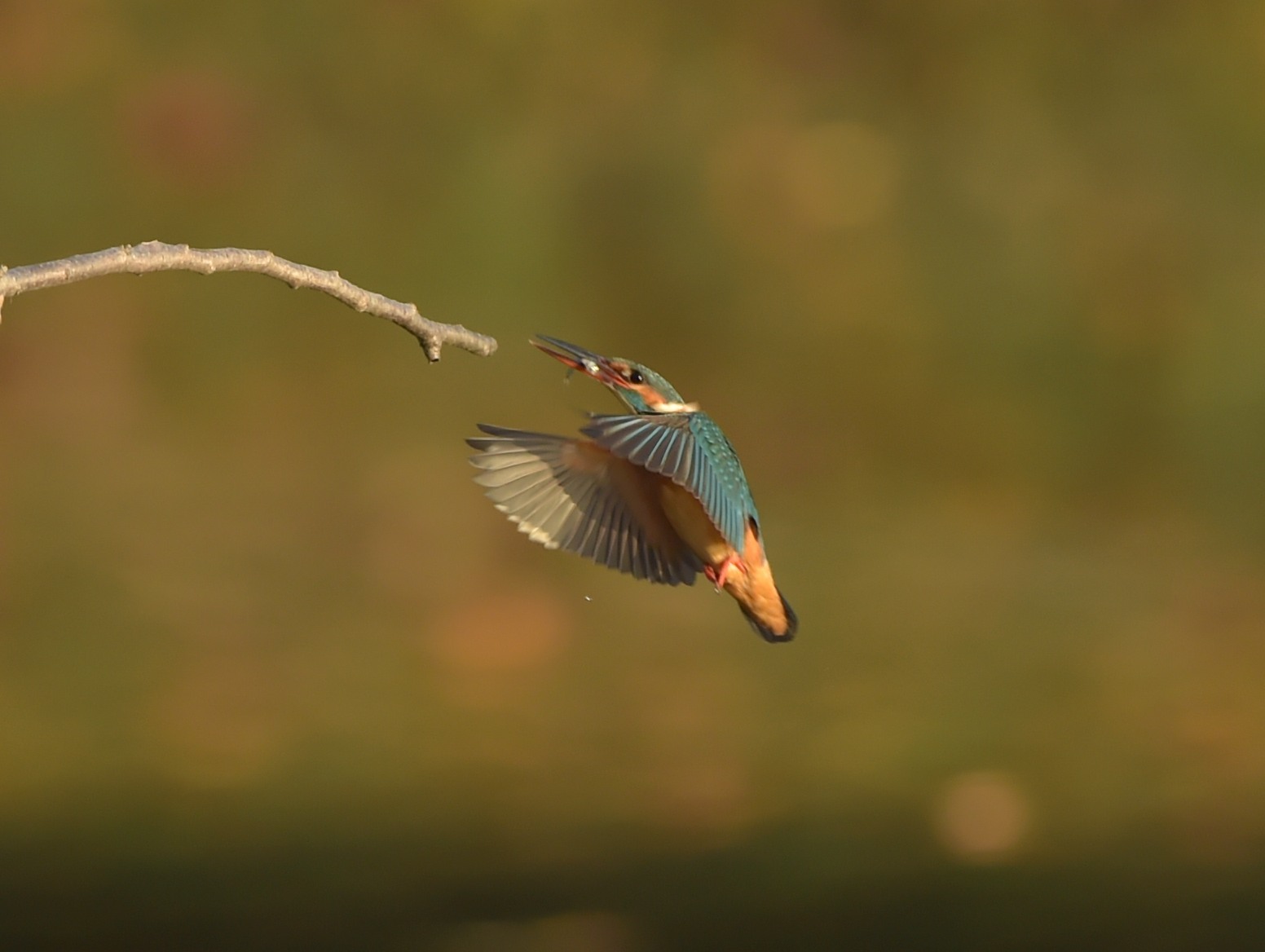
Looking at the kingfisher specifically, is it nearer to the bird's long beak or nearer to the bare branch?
the bird's long beak

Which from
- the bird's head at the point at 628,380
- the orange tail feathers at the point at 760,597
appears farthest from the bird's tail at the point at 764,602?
the bird's head at the point at 628,380

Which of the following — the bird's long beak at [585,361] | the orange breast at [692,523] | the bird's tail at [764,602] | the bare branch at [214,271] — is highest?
the bird's long beak at [585,361]

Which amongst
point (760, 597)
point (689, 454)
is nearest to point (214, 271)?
point (689, 454)

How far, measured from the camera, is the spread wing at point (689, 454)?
664 millimetres

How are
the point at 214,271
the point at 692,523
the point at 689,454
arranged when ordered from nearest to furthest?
1. the point at 214,271
2. the point at 689,454
3. the point at 692,523

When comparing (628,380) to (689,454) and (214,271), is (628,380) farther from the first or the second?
(214,271)

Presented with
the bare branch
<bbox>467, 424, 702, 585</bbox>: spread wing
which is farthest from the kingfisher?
the bare branch

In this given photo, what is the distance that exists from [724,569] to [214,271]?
353mm

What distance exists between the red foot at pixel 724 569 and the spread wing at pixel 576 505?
25 mm

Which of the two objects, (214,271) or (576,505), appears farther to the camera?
(576,505)

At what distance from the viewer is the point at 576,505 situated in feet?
2.68

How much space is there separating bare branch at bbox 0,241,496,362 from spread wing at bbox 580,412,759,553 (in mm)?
79

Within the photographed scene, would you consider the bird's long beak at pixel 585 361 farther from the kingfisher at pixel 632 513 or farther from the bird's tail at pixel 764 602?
the bird's tail at pixel 764 602

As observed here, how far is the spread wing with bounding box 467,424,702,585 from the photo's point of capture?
802 mm
